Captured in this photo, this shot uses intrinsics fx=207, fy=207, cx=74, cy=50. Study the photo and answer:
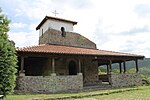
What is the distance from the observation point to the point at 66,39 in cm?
2188

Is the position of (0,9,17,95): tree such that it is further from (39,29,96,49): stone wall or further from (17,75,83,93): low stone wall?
(39,29,96,49): stone wall

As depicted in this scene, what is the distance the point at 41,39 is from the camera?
2300cm

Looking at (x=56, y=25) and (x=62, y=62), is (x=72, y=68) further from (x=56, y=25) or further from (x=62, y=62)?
(x=56, y=25)

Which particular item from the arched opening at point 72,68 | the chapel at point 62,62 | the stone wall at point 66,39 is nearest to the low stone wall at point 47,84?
the chapel at point 62,62

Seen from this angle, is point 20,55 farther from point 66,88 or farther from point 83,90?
point 83,90

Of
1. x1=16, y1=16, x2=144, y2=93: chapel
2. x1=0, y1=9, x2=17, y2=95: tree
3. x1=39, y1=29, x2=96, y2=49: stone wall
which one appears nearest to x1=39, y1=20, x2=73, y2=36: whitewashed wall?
x1=16, y1=16, x2=144, y2=93: chapel

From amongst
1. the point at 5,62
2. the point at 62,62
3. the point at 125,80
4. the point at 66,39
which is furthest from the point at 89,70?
the point at 5,62

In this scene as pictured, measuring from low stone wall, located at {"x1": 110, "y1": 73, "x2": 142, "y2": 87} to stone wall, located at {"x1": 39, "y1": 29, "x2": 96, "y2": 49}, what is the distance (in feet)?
19.2

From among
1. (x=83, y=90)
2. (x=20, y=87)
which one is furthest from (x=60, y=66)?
(x=20, y=87)

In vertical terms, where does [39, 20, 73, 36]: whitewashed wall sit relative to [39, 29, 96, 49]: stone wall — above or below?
above

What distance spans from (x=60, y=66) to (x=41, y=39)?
5735 millimetres

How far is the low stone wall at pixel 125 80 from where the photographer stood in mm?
17881

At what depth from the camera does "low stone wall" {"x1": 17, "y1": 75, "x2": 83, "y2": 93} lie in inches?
553

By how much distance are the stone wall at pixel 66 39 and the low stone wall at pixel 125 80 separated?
5.86 m
